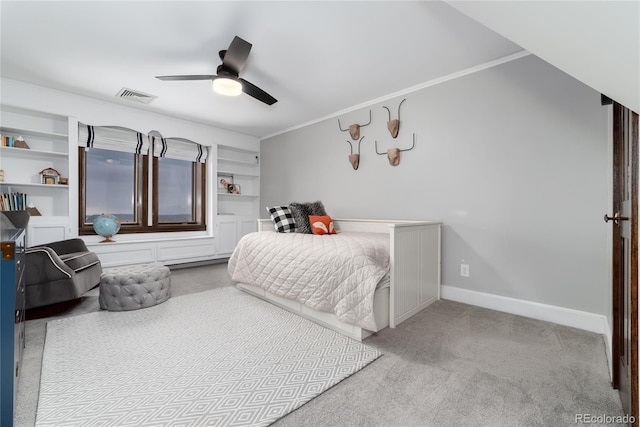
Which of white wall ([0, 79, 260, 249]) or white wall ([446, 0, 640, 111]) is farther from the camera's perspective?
white wall ([0, 79, 260, 249])

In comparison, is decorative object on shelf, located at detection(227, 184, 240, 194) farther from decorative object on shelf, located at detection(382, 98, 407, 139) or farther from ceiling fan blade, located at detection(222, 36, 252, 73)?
decorative object on shelf, located at detection(382, 98, 407, 139)

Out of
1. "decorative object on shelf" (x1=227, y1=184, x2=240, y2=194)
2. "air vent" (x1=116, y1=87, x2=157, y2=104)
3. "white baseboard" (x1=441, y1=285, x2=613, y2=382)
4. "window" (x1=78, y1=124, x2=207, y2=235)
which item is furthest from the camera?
"decorative object on shelf" (x1=227, y1=184, x2=240, y2=194)

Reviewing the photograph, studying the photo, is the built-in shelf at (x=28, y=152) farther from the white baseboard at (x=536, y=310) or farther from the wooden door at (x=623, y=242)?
the wooden door at (x=623, y=242)

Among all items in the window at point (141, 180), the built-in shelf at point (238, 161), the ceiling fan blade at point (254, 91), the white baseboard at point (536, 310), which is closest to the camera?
the white baseboard at point (536, 310)

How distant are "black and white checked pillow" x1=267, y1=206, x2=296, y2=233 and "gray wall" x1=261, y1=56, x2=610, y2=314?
3.25ft

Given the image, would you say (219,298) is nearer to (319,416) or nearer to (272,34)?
(319,416)

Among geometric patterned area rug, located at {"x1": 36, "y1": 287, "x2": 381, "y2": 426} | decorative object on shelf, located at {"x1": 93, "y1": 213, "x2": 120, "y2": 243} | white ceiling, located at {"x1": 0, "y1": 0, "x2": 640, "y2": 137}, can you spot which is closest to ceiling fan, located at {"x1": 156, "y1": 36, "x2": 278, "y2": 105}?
white ceiling, located at {"x1": 0, "y1": 0, "x2": 640, "y2": 137}

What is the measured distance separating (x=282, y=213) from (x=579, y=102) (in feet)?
8.76

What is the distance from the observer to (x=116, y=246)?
3461mm

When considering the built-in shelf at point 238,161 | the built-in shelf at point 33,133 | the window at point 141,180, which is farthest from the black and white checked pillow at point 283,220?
the built-in shelf at point 33,133

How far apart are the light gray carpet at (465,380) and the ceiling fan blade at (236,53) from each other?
2241mm

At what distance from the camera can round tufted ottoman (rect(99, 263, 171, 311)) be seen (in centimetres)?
228

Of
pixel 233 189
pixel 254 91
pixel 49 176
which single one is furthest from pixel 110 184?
pixel 254 91

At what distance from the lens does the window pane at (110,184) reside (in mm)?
3633
